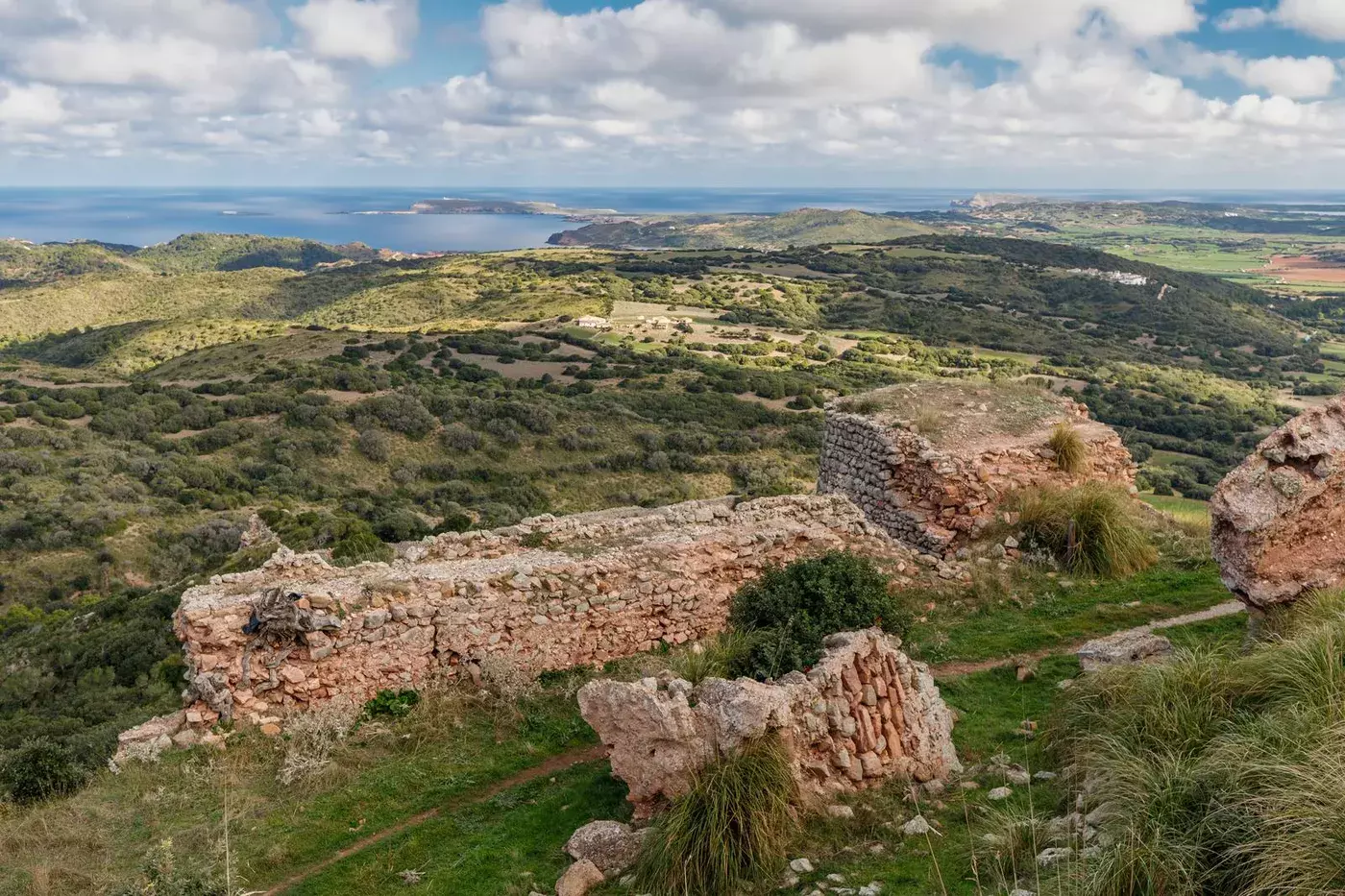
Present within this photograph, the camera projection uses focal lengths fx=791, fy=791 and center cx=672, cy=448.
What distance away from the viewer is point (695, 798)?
5633 millimetres

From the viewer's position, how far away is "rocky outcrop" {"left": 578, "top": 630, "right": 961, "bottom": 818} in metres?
5.94

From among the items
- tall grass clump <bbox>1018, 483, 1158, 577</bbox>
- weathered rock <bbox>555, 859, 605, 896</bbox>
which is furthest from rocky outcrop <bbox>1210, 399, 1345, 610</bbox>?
weathered rock <bbox>555, 859, 605, 896</bbox>

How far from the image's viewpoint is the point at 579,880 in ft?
19.0

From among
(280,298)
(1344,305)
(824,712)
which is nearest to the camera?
(824,712)

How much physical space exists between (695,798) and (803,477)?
34572 millimetres

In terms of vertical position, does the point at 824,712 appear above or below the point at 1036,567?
above

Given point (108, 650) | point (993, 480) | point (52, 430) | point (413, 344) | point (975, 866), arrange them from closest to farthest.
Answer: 1. point (975, 866)
2. point (993, 480)
3. point (108, 650)
4. point (52, 430)
5. point (413, 344)

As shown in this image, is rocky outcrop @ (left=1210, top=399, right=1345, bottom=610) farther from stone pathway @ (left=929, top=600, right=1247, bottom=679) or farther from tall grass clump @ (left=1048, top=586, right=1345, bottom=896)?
stone pathway @ (left=929, top=600, right=1247, bottom=679)

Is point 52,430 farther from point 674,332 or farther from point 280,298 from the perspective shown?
point 280,298

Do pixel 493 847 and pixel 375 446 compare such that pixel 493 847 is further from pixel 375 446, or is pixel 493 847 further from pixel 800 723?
pixel 375 446

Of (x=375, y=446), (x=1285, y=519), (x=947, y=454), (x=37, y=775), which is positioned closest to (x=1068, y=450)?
(x=947, y=454)

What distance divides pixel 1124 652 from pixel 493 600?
6880 millimetres

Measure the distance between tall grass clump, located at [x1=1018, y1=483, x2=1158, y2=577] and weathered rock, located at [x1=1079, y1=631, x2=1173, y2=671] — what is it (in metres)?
3.21

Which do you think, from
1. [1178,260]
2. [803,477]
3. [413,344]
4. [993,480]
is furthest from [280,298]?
[1178,260]
